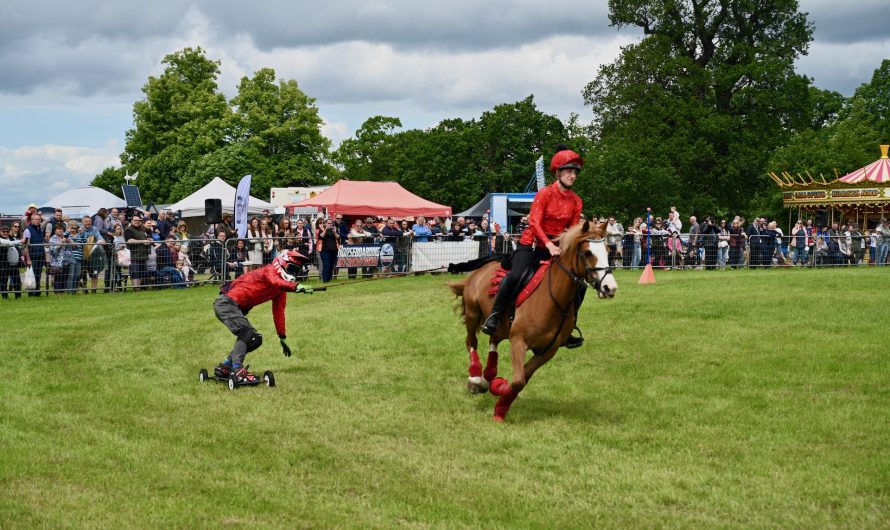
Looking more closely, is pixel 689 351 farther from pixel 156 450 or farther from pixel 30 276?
pixel 30 276

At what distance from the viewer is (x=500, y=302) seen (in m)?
11.4

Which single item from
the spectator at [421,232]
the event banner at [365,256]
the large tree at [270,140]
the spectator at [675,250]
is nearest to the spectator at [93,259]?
the event banner at [365,256]

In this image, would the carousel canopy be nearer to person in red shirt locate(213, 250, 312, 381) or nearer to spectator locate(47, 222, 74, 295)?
spectator locate(47, 222, 74, 295)

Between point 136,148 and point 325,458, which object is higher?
point 136,148

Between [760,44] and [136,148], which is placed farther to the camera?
[136,148]

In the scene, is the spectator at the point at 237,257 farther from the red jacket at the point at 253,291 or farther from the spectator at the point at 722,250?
the spectator at the point at 722,250

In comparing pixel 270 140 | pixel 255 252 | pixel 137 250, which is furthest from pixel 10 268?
pixel 270 140

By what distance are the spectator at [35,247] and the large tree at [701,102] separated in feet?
114

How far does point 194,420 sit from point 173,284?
56.9 feet

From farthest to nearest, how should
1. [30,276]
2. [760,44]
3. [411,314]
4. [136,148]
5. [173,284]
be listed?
[136,148] → [760,44] → [173,284] → [30,276] → [411,314]

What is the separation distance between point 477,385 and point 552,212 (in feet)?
8.12

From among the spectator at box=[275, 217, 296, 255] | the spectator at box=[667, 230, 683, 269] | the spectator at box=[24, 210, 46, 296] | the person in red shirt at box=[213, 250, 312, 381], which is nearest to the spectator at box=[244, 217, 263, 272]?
→ the spectator at box=[275, 217, 296, 255]

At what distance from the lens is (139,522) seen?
22.7 ft

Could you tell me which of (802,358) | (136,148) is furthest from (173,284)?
(136,148)
